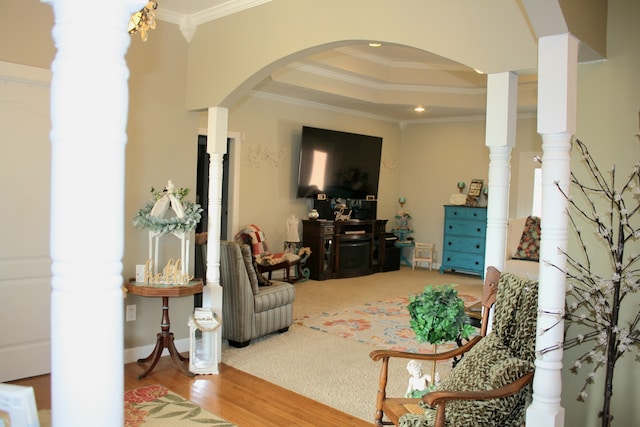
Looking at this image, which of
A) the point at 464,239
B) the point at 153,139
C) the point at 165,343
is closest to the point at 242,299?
the point at 165,343

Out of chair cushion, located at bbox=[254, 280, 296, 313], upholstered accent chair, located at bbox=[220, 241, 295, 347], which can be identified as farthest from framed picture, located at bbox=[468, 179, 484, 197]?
upholstered accent chair, located at bbox=[220, 241, 295, 347]

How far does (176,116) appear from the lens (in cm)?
476

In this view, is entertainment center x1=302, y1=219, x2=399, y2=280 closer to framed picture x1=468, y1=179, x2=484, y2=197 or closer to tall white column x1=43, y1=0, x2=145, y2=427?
framed picture x1=468, y1=179, x2=484, y2=197

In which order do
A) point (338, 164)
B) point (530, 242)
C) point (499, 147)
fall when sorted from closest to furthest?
point (499, 147) → point (530, 242) → point (338, 164)

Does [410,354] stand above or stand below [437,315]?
below

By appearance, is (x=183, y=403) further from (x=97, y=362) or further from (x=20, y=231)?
(x=97, y=362)

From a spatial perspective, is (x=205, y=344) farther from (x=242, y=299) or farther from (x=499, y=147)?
(x=499, y=147)

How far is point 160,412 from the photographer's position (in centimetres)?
352

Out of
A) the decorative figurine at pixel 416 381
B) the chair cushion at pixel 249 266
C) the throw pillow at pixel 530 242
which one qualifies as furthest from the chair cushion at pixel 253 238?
the decorative figurine at pixel 416 381

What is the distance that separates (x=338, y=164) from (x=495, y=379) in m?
6.56

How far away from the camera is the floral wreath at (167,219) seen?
423cm

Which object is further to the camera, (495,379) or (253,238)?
(253,238)

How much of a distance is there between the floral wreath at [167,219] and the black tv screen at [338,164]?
3.93 metres

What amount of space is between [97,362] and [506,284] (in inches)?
79.2
